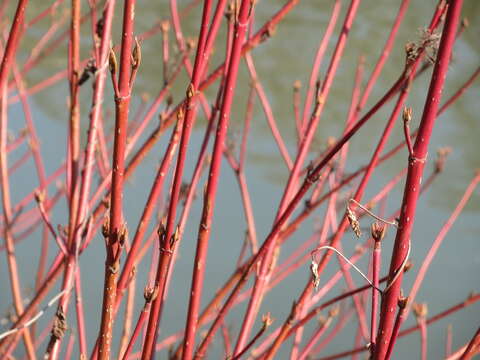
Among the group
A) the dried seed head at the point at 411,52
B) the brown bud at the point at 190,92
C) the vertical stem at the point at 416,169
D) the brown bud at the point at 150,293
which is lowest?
the brown bud at the point at 150,293

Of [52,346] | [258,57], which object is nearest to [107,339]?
[52,346]

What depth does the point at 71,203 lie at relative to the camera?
0.89 metres

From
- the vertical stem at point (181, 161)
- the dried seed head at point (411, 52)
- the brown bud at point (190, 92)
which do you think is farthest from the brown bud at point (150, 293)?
the dried seed head at point (411, 52)

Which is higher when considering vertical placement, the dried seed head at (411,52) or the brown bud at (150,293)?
the dried seed head at (411,52)

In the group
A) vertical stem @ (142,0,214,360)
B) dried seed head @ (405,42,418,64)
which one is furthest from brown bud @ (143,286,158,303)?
dried seed head @ (405,42,418,64)

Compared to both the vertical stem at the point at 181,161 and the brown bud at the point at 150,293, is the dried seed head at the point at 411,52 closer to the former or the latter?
the vertical stem at the point at 181,161

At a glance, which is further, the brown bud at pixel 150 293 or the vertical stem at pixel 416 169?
the brown bud at pixel 150 293

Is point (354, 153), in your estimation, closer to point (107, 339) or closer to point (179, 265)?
point (179, 265)

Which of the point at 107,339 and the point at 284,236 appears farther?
Result: the point at 284,236

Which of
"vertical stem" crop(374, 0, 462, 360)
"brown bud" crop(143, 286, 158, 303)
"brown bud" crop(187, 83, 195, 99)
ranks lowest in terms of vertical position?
"brown bud" crop(143, 286, 158, 303)

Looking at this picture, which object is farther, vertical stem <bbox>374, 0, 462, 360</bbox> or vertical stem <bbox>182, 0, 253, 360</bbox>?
vertical stem <bbox>182, 0, 253, 360</bbox>

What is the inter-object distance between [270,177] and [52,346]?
8.57 feet

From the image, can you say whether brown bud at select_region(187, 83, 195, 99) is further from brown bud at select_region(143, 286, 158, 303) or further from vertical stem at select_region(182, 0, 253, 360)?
brown bud at select_region(143, 286, 158, 303)

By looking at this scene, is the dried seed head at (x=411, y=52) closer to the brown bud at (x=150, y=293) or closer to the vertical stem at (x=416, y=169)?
the vertical stem at (x=416, y=169)
